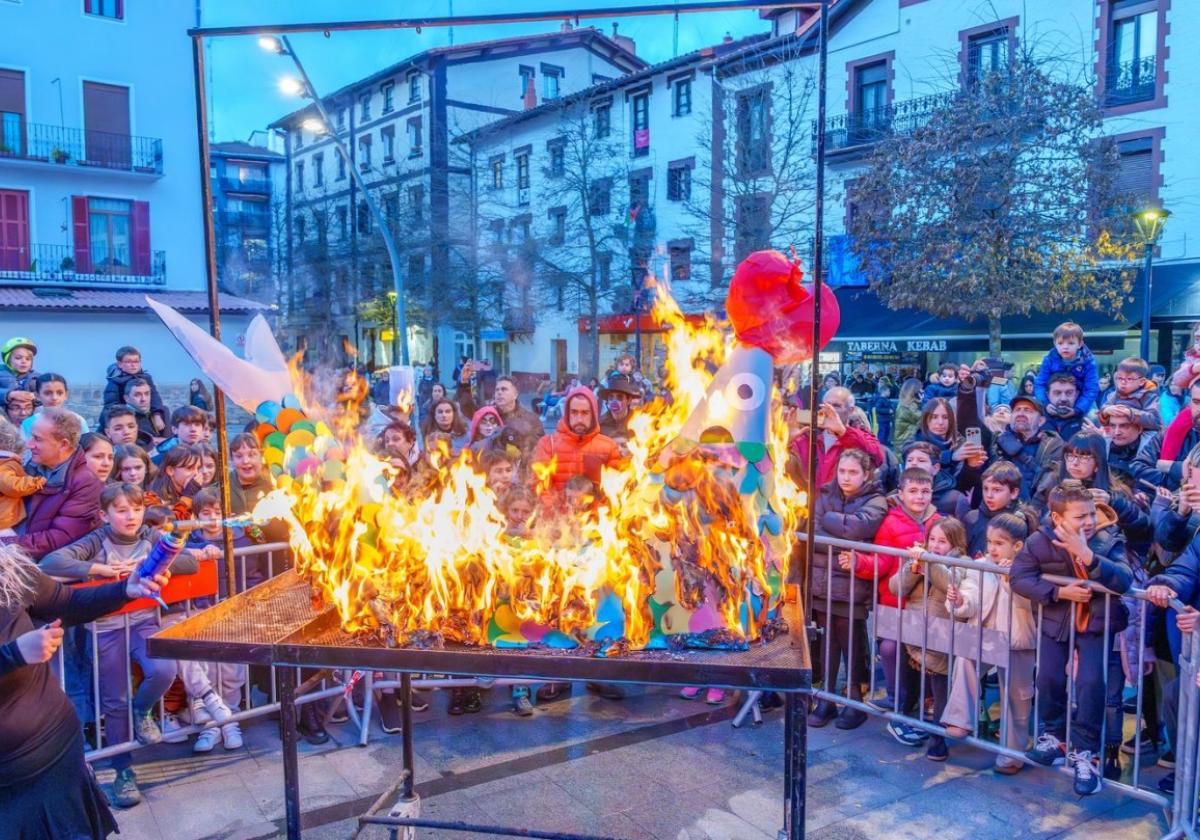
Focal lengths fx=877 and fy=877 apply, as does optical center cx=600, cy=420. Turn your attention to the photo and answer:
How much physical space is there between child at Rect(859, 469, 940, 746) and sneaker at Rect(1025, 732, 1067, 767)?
0.59 metres

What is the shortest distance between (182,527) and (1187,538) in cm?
520

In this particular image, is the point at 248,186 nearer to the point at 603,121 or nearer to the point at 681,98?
the point at 603,121

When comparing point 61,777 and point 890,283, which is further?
point 890,283

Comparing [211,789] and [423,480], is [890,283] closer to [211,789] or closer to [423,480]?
[423,480]

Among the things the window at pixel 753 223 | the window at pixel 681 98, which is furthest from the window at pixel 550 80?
the window at pixel 753 223

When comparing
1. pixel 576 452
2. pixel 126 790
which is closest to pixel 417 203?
pixel 576 452

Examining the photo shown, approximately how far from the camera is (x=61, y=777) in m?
2.86

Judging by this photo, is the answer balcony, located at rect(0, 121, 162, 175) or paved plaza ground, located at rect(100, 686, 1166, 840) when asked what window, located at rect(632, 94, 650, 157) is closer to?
balcony, located at rect(0, 121, 162, 175)

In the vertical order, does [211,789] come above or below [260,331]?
below

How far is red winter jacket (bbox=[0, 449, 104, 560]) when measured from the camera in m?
4.45

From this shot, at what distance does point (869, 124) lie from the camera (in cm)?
2386

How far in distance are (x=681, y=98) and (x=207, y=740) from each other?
28368 mm

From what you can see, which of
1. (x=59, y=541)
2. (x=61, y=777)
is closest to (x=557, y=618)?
(x=61, y=777)

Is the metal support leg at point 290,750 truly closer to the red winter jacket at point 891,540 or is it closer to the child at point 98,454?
the child at point 98,454
